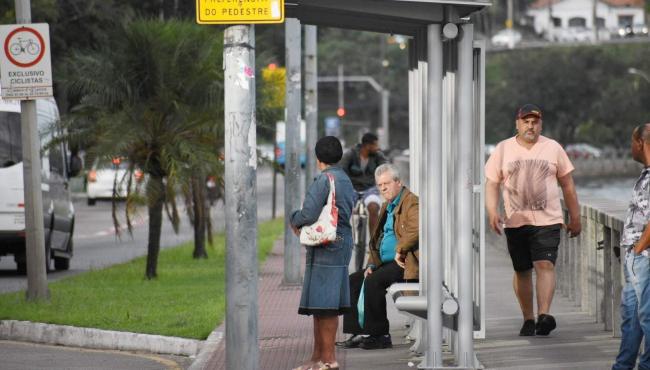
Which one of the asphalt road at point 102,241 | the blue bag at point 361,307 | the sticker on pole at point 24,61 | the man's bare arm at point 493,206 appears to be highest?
the sticker on pole at point 24,61

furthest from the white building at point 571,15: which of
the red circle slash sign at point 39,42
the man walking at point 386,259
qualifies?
the man walking at point 386,259

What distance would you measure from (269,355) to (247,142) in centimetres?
295

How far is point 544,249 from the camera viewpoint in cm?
1192

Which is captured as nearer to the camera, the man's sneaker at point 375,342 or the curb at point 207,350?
the curb at point 207,350

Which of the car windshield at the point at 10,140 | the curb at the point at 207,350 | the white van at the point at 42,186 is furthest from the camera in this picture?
the car windshield at the point at 10,140

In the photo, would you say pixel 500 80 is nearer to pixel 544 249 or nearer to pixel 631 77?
pixel 631 77

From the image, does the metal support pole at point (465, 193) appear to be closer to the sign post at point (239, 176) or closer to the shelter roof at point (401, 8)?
the shelter roof at point (401, 8)

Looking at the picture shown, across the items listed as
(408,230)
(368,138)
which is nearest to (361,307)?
(408,230)

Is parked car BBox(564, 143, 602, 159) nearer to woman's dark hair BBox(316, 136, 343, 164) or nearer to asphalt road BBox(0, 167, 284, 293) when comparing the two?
asphalt road BBox(0, 167, 284, 293)

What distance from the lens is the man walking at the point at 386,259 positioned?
11.1 meters

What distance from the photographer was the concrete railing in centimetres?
1165

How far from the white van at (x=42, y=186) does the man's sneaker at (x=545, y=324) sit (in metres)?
9.02

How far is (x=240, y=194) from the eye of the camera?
8.84m

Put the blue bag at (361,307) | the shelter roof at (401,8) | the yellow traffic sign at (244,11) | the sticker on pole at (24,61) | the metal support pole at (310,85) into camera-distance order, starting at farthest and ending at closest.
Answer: the metal support pole at (310,85) < the sticker on pole at (24,61) < the blue bag at (361,307) < the shelter roof at (401,8) < the yellow traffic sign at (244,11)
